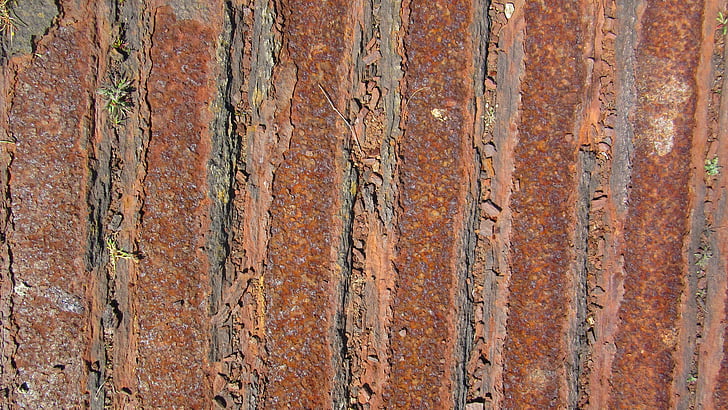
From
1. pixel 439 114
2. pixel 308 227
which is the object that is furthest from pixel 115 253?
pixel 439 114

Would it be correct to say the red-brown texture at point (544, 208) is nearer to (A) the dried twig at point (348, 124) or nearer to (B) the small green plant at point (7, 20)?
(A) the dried twig at point (348, 124)

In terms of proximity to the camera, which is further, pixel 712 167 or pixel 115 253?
pixel 712 167

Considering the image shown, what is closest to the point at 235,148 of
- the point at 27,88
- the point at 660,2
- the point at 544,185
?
the point at 27,88

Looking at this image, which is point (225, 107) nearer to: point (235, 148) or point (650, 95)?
point (235, 148)

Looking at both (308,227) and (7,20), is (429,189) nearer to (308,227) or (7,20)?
(308,227)

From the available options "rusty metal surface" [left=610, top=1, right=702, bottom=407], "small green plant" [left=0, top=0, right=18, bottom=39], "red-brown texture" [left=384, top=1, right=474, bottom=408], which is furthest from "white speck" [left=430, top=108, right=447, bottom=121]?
"small green plant" [left=0, top=0, right=18, bottom=39]

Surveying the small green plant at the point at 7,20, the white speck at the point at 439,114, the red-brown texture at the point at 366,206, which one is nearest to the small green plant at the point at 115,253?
the red-brown texture at the point at 366,206

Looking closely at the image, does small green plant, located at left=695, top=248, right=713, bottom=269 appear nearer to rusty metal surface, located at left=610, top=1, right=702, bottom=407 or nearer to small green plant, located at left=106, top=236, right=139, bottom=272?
rusty metal surface, located at left=610, top=1, right=702, bottom=407
